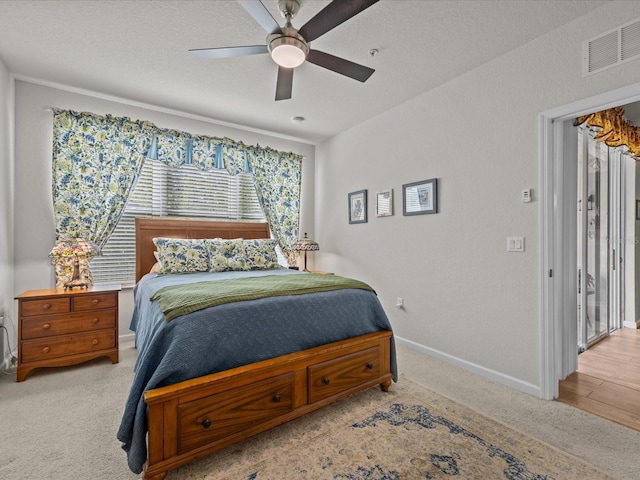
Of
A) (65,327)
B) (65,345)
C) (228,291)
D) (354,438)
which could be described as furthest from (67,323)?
(354,438)

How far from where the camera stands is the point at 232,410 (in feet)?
5.53

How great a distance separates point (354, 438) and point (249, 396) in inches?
25.9

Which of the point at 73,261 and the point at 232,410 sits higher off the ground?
the point at 73,261

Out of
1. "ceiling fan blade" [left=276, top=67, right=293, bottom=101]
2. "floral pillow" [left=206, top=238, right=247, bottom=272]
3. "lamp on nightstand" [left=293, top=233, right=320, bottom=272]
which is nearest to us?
"ceiling fan blade" [left=276, top=67, right=293, bottom=101]

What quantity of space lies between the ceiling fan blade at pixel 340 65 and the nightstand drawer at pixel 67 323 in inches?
107

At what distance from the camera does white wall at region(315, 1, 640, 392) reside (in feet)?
7.51

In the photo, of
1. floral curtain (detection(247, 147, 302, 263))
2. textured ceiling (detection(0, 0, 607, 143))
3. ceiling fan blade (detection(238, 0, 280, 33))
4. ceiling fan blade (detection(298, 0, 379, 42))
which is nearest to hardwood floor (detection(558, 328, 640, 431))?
textured ceiling (detection(0, 0, 607, 143))

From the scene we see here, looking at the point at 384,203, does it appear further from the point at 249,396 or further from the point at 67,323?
the point at 67,323

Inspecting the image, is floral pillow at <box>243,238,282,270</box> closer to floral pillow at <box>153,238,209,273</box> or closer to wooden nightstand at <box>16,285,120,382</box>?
floral pillow at <box>153,238,209,273</box>

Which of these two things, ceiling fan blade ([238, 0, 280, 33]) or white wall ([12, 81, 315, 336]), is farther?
white wall ([12, 81, 315, 336])

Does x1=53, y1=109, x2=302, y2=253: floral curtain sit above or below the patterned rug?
above

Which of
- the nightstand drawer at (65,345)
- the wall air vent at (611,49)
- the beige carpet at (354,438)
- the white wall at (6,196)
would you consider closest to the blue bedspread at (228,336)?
the beige carpet at (354,438)

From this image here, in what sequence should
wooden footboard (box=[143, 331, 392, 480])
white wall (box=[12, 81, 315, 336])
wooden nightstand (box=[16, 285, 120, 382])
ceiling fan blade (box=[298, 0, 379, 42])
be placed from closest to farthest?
wooden footboard (box=[143, 331, 392, 480])
ceiling fan blade (box=[298, 0, 379, 42])
wooden nightstand (box=[16, 285, 120, 382])
white wall (box=[12, 81, 315, 336])

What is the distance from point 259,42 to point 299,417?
2708mm
